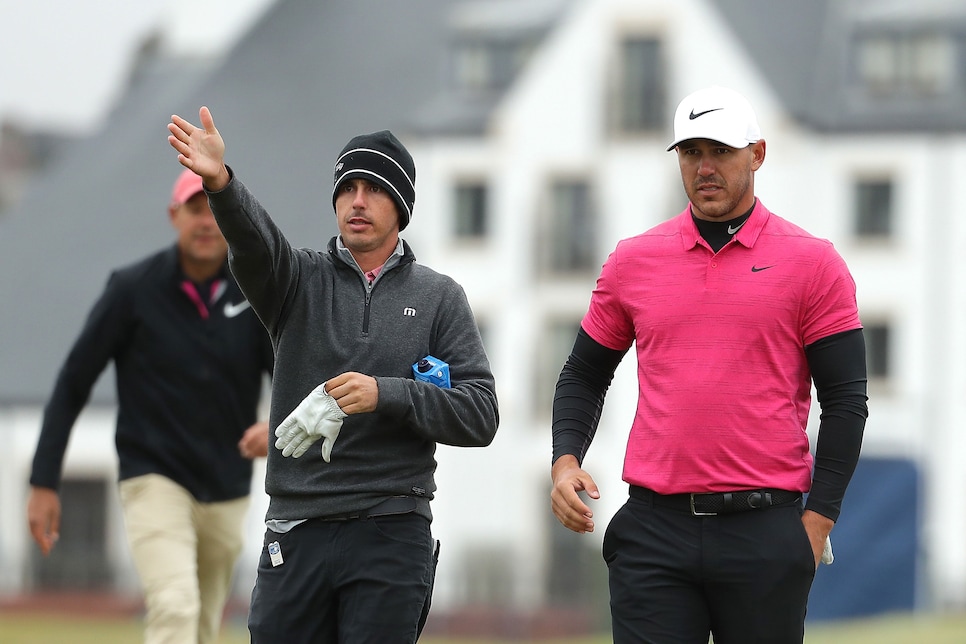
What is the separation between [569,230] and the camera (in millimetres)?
36219

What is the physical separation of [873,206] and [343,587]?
32083 millimetres

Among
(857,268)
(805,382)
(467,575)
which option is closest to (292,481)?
(805,382)

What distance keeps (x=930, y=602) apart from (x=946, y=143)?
379 inches

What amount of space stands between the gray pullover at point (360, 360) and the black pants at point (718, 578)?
2.00 ft

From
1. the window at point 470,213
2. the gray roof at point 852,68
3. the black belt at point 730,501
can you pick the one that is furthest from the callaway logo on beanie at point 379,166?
the window at point 470,213

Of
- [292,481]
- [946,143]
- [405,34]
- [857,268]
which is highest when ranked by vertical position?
[405,34]

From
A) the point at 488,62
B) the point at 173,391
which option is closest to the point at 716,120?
the point at 173,391

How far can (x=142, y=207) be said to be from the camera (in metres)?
39.2

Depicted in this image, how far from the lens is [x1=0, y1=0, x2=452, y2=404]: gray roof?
1499 inches

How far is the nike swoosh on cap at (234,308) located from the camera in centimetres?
647

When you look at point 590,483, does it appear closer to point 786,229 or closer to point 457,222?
point 786,229

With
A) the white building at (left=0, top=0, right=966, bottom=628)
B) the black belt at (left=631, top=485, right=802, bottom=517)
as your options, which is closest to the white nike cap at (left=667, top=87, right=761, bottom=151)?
the black belt at (left=631, top=485, right=802, bottom=517)

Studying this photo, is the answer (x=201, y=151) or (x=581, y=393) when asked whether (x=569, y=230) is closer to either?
(x=581, y=393)

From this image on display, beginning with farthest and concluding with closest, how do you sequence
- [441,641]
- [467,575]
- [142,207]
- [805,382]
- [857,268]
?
[142,207]
[857,268]
[467,575]
[441,641]
[805,382]
